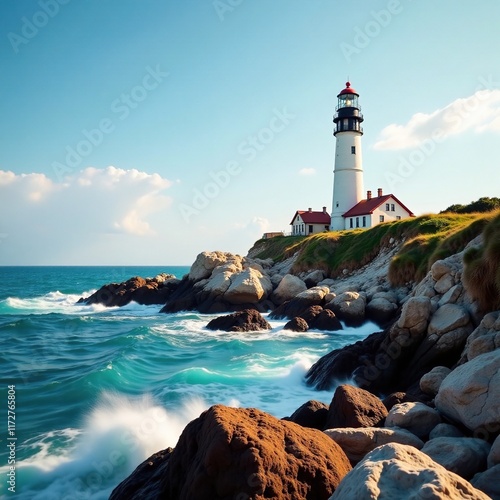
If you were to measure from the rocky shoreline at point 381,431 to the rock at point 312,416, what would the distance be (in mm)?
18

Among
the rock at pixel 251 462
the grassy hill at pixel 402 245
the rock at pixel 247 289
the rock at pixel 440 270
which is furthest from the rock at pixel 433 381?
the rock at pixel 247 289

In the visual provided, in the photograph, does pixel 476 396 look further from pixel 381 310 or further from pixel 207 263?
pixel 207 263

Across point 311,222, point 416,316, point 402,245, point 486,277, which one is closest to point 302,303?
point 402,245

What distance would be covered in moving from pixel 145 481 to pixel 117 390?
7338 millimetres

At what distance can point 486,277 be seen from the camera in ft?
29.8

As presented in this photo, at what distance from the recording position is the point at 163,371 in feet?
46.0

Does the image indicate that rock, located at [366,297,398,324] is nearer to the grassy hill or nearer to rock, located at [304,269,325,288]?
the grassy hill

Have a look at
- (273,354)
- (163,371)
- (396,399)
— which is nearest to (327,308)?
(273,354)

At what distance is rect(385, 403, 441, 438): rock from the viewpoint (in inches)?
234

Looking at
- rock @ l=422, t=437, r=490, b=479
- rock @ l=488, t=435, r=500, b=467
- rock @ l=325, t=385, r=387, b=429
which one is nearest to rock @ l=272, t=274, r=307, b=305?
rock @ l=325, t=385, r=387, b=429

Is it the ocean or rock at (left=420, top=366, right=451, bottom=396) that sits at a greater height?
rock at (left=420, top=366, right=451, bottom=396)

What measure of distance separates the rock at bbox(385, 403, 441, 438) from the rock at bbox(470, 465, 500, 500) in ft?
6.26

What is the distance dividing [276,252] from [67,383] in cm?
3633

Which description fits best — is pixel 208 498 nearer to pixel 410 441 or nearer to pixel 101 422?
pixel 410 441
